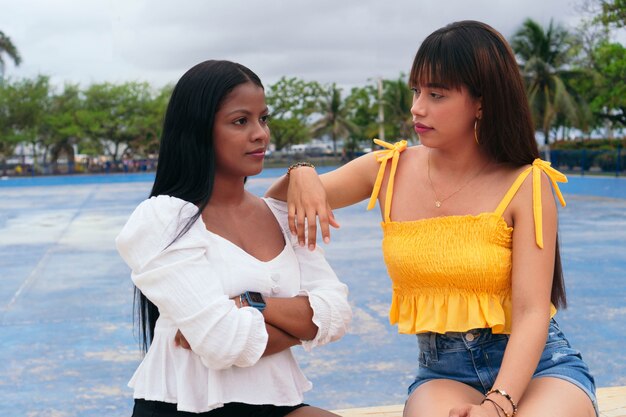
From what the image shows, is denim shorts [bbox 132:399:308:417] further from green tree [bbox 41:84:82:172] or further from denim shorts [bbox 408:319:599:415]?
green tree [bbox 41:84:82:172]

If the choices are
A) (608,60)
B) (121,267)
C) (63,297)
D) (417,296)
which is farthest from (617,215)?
(608,60)

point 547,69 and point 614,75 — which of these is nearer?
point 614,75

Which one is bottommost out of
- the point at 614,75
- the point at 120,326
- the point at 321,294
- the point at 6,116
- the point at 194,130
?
the point at 120,326

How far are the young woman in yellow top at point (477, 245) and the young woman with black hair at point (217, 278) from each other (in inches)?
5.9

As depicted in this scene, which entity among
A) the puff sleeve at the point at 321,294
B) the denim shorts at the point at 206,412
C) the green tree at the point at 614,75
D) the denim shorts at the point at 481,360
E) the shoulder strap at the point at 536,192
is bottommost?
the denim shorts at the point at 206,412

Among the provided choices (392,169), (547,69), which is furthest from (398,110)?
(392,169)

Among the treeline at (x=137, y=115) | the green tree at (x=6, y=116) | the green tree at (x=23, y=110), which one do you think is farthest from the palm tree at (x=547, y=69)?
the green tree at (x=6, y=116)

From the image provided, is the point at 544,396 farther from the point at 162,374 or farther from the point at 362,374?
the point at 362,374

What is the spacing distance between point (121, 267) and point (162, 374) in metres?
7.41

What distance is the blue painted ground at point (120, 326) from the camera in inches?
181

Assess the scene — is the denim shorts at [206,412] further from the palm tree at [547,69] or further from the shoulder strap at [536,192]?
the palm tree at [547,69]

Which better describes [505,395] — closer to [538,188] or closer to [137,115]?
[538,188]

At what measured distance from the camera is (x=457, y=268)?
202 centimetres

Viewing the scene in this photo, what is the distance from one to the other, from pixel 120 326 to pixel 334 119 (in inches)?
1750
